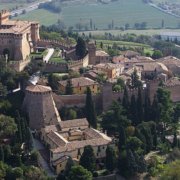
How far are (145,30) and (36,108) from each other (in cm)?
4396

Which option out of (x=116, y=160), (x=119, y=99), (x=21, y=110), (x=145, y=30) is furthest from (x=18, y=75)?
(x=145, y=30)

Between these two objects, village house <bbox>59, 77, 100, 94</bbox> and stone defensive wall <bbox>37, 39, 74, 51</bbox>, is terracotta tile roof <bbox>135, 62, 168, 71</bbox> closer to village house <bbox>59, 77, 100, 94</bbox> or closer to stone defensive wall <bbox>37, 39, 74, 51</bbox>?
stone defensive wall <bbox>37, 39, 74, 51</bbox>

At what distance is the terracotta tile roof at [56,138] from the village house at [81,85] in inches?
158

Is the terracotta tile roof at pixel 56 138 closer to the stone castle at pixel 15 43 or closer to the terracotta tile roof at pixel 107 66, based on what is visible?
the stone castle at pixel 15 43

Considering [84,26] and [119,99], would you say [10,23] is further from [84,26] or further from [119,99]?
[84,26]

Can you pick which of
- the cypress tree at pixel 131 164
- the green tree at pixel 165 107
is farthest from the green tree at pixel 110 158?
the green tree at pixel 165 107

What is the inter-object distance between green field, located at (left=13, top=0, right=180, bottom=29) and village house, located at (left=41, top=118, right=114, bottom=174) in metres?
45.6

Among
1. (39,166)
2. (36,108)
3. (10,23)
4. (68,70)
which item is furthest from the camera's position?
(10,23)

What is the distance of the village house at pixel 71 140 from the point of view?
28500 millimetres

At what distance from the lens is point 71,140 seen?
3025cm

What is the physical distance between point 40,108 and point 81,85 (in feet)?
10.1

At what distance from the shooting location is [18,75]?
34.0 m

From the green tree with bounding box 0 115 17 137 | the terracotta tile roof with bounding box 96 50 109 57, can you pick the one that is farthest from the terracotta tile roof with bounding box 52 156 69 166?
the terracotta tile roof with bounding box 96 50 109 57

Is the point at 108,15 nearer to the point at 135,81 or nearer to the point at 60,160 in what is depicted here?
the point at 135,81
